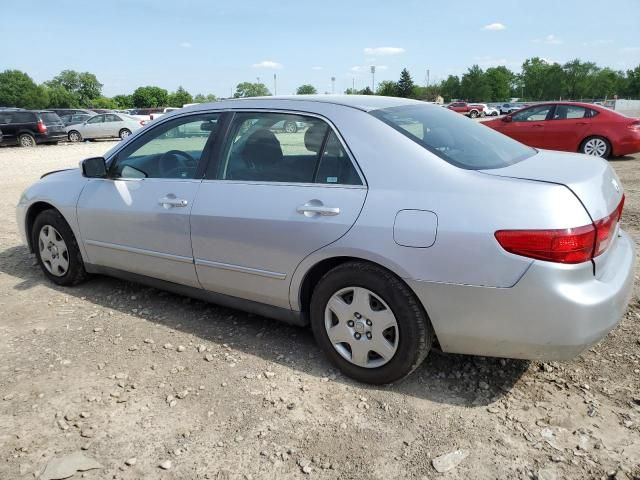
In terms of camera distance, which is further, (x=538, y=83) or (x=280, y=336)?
(x=538, y=83)

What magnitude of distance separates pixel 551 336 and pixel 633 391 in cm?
82

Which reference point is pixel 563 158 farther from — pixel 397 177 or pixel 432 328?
pixel 432 328

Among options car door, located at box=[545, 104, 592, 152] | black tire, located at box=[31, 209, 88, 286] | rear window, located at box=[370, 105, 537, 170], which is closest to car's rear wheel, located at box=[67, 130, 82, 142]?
car door, located at box=[545, 104, 592, 152]

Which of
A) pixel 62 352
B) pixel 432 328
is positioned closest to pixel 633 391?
pixel 432 328

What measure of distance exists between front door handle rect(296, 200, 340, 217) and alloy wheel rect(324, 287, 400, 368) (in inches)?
16.9

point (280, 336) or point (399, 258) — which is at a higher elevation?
point (399, 258)

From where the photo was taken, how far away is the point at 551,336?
2.44m

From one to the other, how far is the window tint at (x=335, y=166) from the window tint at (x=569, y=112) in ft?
35.5

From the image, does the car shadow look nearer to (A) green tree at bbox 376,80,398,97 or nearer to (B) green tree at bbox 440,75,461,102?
(A) green tree at bbox 376,80,398,97

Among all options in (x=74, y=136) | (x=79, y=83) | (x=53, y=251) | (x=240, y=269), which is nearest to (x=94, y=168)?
(x=53, y=251)

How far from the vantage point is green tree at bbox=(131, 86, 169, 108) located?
314 ft

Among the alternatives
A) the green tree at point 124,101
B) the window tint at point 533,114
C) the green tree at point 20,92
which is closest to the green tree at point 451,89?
the green tree at point 124,101

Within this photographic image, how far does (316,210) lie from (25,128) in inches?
892

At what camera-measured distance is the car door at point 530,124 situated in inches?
484
